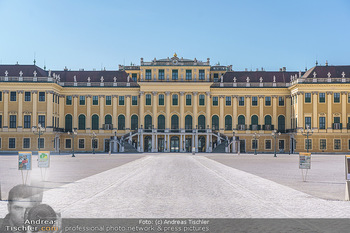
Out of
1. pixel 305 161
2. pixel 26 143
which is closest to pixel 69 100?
pixel 26 143

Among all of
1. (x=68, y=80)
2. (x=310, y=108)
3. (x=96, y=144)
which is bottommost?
(x=96, y=144)

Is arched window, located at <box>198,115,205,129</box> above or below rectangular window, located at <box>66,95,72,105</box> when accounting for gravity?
below

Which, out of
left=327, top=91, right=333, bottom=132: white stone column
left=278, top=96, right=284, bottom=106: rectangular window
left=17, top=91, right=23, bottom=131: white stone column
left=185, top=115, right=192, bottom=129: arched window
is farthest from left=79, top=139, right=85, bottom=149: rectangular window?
left=327, top=91, right=333, bottom=132: white stone column

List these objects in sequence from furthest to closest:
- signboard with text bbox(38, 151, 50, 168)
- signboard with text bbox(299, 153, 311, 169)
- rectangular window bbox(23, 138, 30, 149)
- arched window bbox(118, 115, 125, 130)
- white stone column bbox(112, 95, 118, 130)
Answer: arched window bbox(118, 115, 125, 130)
white stone column bbox(112, 95, 118, 130)
rectangular window bbox(23, 138, 30, 149)
signboard with text bbox(299, 153, 311, 169)
signboard with text bbox(38, 151, 50, 168)

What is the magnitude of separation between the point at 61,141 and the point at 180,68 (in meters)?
23.4

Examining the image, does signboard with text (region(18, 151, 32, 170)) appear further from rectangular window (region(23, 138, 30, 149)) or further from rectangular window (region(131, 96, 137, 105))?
rectangular window (region(131, 96, 137, 105))

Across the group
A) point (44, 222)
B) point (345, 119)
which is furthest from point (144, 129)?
point (44, 222)

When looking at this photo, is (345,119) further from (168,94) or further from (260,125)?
(168,94)

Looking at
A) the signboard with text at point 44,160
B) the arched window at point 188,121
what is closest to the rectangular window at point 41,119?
the arched window at point 188,121

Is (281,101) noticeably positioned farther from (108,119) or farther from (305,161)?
(305,161)

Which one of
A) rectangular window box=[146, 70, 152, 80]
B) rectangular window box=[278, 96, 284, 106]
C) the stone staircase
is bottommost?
the stone staircase

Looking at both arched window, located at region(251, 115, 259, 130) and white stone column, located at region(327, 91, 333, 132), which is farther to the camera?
arched window, located at region(251, 115, 259, 130)

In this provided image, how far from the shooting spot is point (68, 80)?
85.2 m

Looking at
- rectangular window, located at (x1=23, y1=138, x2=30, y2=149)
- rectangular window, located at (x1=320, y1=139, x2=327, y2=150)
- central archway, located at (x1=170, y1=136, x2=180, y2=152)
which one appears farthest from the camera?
central archway, located at (x1=170, y1=136, x2=180, y2=152)
